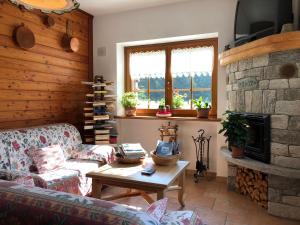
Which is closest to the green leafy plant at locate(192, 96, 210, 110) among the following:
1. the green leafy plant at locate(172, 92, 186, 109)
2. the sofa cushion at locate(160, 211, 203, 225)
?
the green leafy plant at locate(172, 92, 186, 109)

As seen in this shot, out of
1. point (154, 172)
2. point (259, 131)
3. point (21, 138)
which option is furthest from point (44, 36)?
point (259, 131)

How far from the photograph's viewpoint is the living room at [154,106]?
2.35 m

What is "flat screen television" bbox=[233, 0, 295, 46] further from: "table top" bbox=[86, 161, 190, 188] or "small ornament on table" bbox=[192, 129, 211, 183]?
"table top" bbox=[86, 161, 190, 188]

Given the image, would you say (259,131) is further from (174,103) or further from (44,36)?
(44,36)

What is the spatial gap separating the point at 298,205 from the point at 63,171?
8.07 feet

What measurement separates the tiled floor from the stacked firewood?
8cm

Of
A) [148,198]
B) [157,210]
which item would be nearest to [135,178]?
[148,198]

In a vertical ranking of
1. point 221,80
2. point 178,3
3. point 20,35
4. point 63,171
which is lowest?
point 63,171

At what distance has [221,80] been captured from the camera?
3.51 m

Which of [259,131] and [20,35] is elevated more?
[20,35]

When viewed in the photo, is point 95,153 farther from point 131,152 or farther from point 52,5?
point 52,5

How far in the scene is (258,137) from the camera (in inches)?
111

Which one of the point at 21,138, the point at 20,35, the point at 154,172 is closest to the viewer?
the point at 154,172

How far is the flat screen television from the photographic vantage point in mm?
2668
